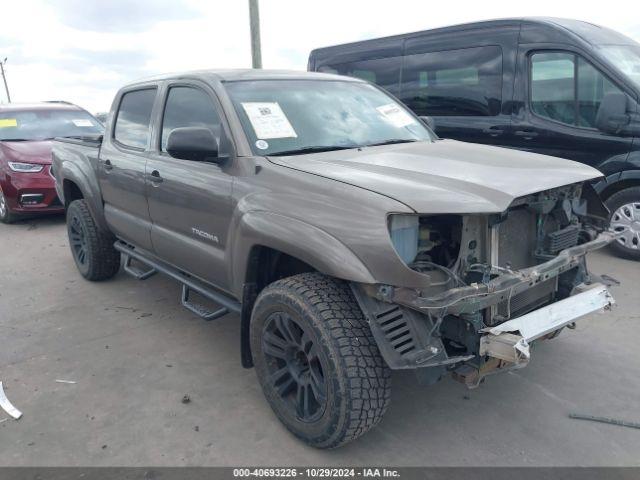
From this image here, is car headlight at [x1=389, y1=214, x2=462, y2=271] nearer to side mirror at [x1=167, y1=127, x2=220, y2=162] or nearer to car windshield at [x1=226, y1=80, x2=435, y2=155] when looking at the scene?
car windshield at [x1=226, y1=80, x2=435, y2=155]

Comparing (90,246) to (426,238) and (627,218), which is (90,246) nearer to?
(426,238)

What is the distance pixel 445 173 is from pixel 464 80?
12.9 ft

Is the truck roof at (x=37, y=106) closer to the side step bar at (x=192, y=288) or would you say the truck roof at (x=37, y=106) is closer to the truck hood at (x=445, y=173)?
the side step bar at (x=192, y=288)

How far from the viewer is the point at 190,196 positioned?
3.35m

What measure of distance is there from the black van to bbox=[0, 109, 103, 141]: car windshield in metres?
5.14

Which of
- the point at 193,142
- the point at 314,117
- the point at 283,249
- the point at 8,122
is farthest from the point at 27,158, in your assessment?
the point at 283,249

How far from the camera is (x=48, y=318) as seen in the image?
14.4 feet

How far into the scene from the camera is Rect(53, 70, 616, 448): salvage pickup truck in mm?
2279

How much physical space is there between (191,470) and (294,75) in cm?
249

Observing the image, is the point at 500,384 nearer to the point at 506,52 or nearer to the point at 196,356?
the point at 196,356

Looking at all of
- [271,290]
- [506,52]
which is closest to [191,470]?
[271,290]

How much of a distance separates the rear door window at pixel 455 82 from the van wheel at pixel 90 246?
3896 millimetres

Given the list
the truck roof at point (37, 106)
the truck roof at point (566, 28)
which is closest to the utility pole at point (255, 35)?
the truck roof at point (37, 106)

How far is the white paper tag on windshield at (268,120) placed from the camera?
120 inches
